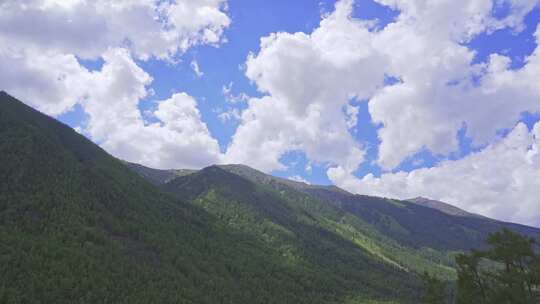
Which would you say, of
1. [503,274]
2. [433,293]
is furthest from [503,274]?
[433,293]

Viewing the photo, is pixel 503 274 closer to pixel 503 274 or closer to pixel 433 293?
pixel 503 274

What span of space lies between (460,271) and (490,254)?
5330mm

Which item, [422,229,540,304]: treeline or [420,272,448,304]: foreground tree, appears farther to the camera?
[420,272,448,304]: foreground tree

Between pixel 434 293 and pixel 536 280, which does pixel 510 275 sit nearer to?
pixel 536 280

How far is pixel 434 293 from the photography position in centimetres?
6381

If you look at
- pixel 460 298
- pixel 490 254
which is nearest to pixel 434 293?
pixel 460 298

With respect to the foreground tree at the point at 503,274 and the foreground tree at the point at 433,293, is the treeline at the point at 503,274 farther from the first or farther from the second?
the foreground tree at the point at 433,293

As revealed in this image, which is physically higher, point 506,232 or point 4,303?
point 506,232

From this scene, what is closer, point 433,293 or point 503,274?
point 503,274

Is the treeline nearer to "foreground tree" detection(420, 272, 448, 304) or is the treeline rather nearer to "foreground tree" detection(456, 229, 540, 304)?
"foreground tree" detection(456, 229, 540, 304)

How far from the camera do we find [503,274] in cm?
3853

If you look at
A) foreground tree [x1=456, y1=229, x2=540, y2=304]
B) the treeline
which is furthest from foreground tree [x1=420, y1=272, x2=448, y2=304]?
foreground tree [x1=456, y1=229, x2=540, y2=304]

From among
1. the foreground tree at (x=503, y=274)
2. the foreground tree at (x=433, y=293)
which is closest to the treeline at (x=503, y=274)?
the foreground tree at (x=503, y=274)

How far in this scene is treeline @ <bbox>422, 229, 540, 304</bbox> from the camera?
36781 millimetres
